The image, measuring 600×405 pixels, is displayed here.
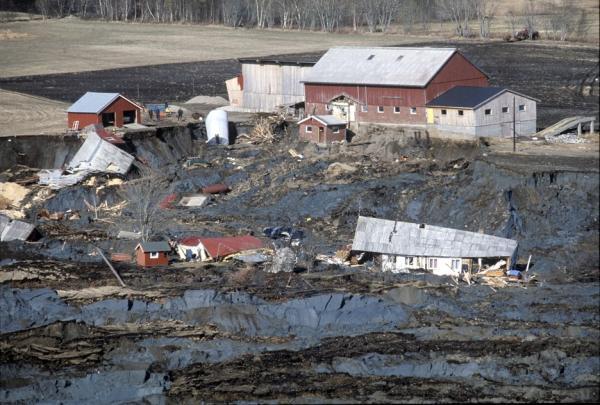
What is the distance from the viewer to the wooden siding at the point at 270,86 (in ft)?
178

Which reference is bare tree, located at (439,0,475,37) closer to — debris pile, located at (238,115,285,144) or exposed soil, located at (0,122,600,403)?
debris pile, located at (238,115,285,144)

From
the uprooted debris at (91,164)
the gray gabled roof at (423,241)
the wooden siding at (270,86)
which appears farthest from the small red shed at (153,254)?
the wooden siding at (270,86)

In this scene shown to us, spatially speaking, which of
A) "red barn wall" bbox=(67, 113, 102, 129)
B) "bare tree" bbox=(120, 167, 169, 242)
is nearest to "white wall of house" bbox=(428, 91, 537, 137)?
"bare tree" bbox=(120, 167, 169, 242)

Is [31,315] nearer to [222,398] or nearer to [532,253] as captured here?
[222,398]

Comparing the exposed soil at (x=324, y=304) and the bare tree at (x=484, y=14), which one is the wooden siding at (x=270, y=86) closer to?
the exposed soil at (x=324, y=304)

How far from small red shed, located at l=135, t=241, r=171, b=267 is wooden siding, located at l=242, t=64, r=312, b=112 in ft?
56.9

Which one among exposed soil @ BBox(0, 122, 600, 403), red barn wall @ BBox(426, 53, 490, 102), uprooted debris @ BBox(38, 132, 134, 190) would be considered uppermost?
red barn wall @ BBox(426, 53, 490, 102)

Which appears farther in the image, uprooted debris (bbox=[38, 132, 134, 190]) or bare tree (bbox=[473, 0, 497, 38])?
bare tree (bbox=[473, 0, 497, 38])

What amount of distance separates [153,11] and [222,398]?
239 feet

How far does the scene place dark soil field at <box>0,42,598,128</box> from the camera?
2405 inches

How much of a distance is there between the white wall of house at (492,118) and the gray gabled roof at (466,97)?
140 millimetres

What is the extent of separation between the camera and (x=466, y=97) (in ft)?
153

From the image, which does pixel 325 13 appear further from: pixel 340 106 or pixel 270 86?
pixel 340 106

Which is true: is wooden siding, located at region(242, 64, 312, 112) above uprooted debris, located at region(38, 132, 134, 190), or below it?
above
